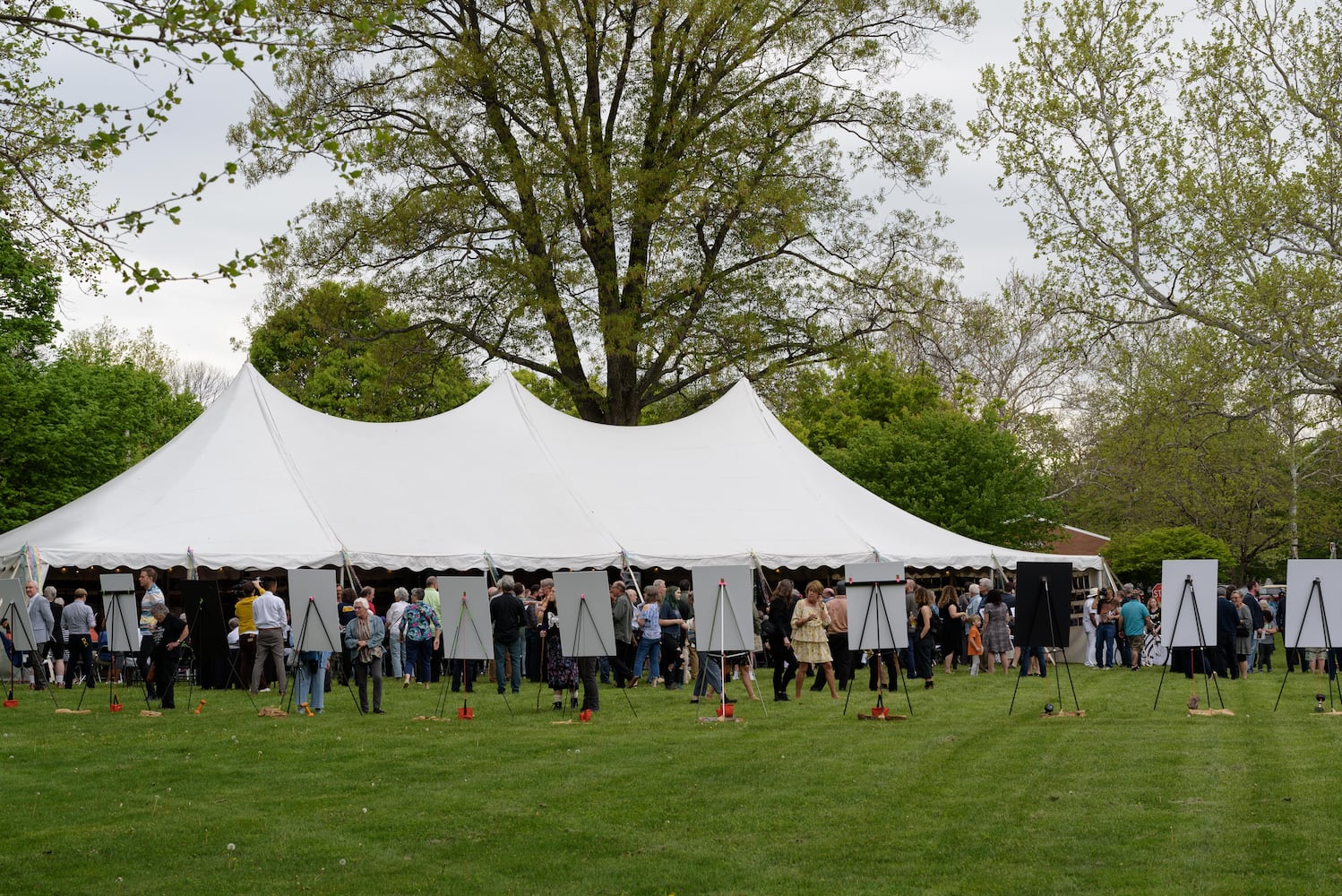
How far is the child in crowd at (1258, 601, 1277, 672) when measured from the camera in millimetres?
23469

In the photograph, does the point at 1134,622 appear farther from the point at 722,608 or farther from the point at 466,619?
the point at 466,619

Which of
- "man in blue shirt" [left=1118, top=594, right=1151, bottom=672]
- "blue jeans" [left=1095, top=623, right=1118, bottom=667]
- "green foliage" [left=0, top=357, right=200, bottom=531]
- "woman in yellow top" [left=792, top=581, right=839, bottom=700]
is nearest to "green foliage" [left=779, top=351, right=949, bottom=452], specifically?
"blue jeans" [left=1095, top=623, right=1118, bottom=667]

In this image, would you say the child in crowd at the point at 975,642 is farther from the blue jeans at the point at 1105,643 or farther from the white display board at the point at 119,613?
the white display board at the point at 119,613

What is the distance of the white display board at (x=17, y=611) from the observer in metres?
16.1

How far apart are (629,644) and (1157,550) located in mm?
22641

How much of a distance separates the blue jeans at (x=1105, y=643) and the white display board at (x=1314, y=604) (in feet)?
29.2

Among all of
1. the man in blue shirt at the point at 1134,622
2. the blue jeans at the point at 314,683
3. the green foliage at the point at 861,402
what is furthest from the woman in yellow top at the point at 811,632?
the green foliage at the point at 861,402

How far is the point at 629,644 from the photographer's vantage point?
18859 mm

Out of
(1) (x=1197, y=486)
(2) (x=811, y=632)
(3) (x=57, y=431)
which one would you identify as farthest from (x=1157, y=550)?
(3) (x=57, y=431)

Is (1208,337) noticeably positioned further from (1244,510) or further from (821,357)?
(1244,510)

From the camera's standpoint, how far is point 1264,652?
2367 centimetres

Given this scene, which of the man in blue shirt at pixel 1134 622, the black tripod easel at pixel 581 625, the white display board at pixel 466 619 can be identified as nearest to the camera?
the black tripod easel at pixel 581 625

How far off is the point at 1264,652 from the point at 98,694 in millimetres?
19100

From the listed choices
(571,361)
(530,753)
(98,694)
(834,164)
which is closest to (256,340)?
(571,361)
